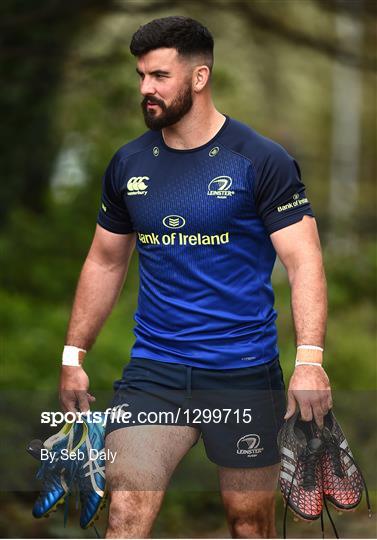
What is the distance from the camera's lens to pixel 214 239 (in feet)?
17.5

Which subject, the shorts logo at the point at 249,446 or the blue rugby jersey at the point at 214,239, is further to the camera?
the shorts logo at the point at 249,446

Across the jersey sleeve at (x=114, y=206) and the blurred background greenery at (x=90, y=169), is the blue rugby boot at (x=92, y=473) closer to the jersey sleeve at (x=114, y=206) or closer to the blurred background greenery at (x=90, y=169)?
the jersey sleeve at (x=114, y=206)

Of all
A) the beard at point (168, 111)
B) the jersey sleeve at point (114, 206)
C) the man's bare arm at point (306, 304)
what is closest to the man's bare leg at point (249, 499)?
the man's bare arm at point (306, 304)

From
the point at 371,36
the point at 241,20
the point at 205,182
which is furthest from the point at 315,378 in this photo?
the point at 371,36

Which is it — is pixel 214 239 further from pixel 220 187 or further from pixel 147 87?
pixel 147 87

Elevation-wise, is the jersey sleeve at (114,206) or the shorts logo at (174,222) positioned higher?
the shorts logo at (174,222)

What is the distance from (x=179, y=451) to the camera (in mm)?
5297

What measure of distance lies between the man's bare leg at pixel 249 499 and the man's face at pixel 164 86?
→ 150 cm

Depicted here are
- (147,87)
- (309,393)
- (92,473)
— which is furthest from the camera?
(92,473)

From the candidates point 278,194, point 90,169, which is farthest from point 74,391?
point 90,169

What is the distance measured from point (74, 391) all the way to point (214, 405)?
0.63 metres

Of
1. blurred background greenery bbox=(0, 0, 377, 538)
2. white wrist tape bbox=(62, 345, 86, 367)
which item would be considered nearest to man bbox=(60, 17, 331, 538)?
white wrist tape bbox=(62, 345, 86, 367)

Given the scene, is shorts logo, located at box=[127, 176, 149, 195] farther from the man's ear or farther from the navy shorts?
the navy shorts

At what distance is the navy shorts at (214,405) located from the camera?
17.5 feet
